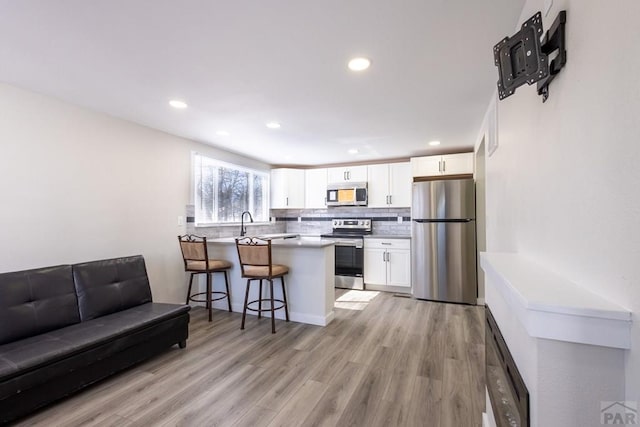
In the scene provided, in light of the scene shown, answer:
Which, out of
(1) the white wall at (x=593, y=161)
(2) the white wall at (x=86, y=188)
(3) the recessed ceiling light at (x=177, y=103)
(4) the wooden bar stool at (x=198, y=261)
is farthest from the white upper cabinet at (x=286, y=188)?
(1) the white wall at (x=593, y=161)

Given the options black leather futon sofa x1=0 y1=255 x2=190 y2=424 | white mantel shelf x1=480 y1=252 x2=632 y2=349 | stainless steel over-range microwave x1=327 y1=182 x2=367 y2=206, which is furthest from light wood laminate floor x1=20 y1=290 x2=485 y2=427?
stainless steel over-range microwave x1=327 y1=182 x2=367 y2=206

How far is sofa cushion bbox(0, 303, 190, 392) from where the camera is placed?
174cm

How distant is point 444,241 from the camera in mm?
4250

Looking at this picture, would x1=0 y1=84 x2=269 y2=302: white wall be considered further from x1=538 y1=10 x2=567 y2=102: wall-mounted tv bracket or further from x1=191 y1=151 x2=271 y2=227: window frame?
x1=538 y1=10 x2=567 y2=102: wall-mounted tv bracket

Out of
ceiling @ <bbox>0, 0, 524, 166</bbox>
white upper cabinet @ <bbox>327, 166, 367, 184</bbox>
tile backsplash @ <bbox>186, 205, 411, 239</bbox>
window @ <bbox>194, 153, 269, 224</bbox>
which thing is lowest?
tile backsplash @ <bbox>186, 205, 411, 239</bbox>

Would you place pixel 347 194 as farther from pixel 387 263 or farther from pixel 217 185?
pixel 217 185

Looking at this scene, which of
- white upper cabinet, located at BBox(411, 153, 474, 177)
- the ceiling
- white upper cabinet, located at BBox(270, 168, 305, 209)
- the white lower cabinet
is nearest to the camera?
the ceiling

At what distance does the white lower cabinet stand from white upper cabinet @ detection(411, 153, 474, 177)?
115 cm

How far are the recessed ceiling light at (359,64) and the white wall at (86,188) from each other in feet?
8.57

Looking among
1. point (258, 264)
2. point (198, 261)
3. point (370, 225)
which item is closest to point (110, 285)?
point (198, 261)

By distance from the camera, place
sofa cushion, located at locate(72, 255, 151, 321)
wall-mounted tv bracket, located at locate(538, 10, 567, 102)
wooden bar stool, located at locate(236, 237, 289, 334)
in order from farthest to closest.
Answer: wooden bar stool, located at locate(236, 237, 289, 334), sofa cushion, located at locate(72, 255, 151, 321), wall-mounted tv bracket, located at locate(538, 10, 567, 102)

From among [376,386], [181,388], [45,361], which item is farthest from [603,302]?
[45,361]

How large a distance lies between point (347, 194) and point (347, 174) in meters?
0.39

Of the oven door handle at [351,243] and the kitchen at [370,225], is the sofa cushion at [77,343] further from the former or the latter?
the oven door handle at [351,243]
